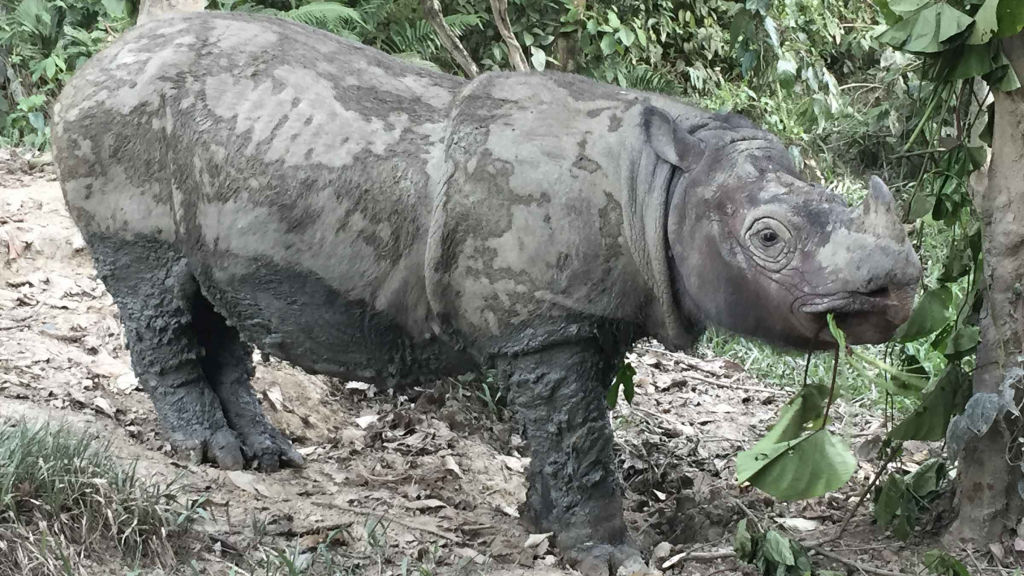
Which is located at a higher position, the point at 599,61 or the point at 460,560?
the point at 599,61

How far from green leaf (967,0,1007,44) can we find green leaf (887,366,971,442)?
1.10 m

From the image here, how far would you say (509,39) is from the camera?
621 cm

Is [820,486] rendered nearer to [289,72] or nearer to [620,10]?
[289,72]

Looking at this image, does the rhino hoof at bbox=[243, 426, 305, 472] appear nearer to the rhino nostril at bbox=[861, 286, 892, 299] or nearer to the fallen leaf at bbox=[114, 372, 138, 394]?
the fallen leaf at bbox=[114, 372, 138, 394]

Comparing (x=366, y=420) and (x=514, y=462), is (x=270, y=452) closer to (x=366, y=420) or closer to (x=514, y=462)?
(x=366, y=420)

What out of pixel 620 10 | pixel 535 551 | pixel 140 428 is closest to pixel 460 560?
pixel 535 551

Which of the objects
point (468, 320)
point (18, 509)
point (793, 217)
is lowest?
point (18, 509)

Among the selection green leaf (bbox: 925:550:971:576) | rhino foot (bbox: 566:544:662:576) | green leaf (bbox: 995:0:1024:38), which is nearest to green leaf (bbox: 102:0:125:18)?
rhino foot (bbox: 566:544:662:576)

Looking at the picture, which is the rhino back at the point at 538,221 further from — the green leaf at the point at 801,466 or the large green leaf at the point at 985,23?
the large green leaf at the point at 985,23

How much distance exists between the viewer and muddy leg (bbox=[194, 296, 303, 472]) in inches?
180

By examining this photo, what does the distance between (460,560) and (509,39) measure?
11.0 ft

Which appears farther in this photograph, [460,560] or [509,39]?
[509,39]

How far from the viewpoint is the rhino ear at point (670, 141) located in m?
3.36

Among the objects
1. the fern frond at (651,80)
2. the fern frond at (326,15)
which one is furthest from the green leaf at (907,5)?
the fern frond at (651,80)
